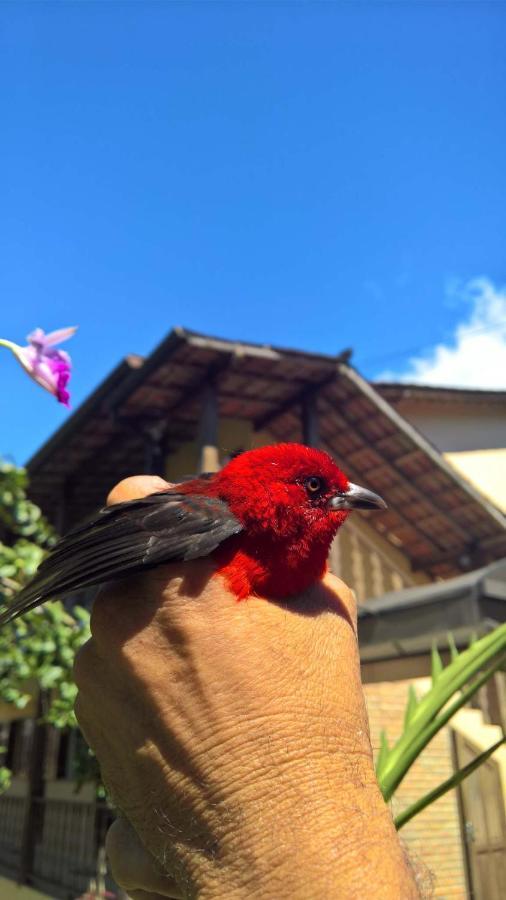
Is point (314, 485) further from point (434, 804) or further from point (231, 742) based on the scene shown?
point (434, 804)

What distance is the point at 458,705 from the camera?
52.0 inches

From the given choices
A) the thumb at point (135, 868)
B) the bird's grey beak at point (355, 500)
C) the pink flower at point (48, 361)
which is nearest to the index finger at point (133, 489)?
the pink flower at point (48, 361)

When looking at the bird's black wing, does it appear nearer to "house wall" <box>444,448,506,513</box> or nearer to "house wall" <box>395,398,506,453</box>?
"house wall" <box>395,398,506,453</box>

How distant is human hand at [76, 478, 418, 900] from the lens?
95cm

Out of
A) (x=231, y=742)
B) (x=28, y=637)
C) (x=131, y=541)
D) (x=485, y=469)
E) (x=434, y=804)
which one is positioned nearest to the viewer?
(x=231, y=742)

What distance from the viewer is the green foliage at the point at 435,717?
1.32 metres

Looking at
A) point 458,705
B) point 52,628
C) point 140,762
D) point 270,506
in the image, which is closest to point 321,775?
point 140,762

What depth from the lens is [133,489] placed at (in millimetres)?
1605

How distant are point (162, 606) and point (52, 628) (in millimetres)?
3490

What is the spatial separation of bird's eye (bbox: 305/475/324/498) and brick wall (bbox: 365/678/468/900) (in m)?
5.05

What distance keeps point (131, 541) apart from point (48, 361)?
0.51 meters

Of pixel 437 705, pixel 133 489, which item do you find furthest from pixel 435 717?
pixel 133 489

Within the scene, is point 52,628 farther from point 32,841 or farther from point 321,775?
point 32,841

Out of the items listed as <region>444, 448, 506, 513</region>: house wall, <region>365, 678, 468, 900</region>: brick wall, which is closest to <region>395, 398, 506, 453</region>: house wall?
<region>444, 448, 506, 513</region>: house wall
